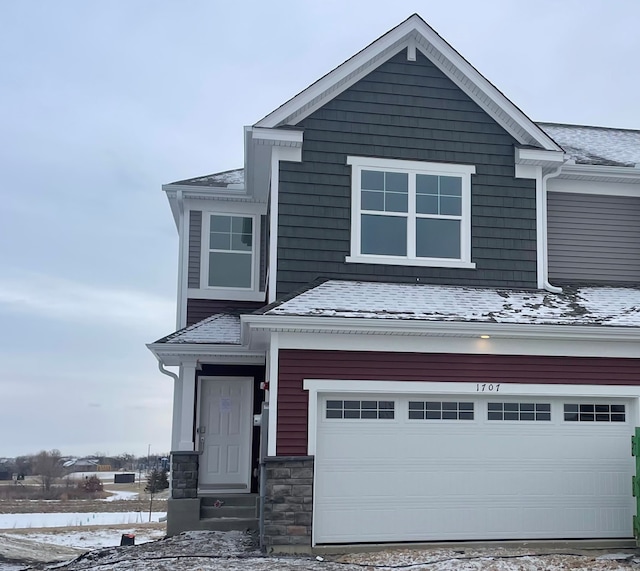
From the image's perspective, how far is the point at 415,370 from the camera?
389 inches

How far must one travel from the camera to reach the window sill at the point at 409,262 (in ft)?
37.0

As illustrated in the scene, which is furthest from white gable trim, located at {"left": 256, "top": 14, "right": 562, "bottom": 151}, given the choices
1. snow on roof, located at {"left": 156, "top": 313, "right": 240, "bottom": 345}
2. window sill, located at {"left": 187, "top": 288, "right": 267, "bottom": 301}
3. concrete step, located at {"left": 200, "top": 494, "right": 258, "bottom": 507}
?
concrete step, located at {"left": 200, "top": 494, "right": 258, "bottom": 507}

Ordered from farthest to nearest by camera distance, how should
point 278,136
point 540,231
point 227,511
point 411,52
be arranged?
point 227,511, point 411,52, point 540,231, point 278,136

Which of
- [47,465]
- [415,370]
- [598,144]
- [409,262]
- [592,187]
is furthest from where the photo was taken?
[47,465]

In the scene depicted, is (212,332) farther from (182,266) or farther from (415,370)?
(415,370)

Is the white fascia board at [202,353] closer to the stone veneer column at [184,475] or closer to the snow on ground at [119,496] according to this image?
the stone veneer column at [184,475]

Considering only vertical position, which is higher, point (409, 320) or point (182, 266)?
point (182, 266)

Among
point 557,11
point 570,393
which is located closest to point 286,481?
point 570,393

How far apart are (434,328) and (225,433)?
543 centimetres

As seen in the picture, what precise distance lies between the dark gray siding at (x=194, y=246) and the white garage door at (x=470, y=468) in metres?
5.21

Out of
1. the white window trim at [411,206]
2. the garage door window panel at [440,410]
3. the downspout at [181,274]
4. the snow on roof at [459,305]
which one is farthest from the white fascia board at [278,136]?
the garage door window panel at [440,410]

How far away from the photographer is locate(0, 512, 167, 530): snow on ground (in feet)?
79.2

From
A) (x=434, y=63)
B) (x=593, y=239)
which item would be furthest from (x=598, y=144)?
(x=434, y=63)

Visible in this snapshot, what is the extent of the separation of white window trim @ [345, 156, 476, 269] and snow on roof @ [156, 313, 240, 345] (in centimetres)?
276
